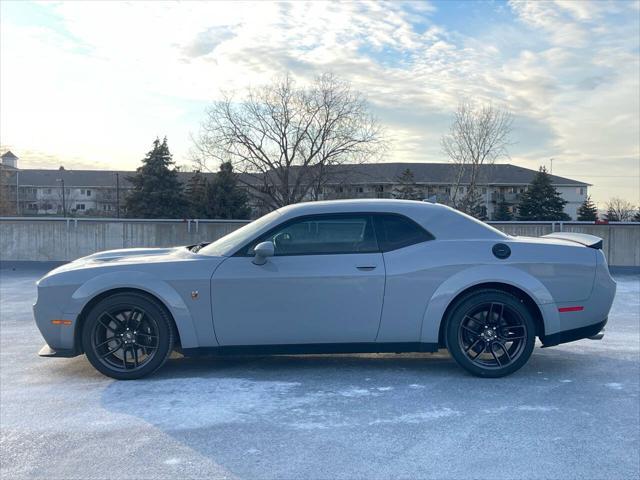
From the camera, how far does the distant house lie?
44062 mm

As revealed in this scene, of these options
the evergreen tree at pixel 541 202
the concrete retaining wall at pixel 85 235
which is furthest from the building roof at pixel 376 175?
the concrete retaining wall at pixel 85 235

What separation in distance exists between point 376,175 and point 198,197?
15.9m

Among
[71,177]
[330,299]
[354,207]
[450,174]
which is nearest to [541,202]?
[450,174]

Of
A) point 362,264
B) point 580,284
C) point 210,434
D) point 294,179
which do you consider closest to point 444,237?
point 362,264

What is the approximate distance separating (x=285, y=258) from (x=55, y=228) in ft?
37.8

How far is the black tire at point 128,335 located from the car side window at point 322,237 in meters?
0.98

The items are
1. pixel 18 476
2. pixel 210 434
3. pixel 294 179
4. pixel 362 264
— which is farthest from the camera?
pixel 294 179

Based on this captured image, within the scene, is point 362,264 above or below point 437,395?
above

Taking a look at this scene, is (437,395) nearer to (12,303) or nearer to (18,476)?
(18,476)

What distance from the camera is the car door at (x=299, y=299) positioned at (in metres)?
4.77

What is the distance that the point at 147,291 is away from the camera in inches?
189

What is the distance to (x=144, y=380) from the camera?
191 inches

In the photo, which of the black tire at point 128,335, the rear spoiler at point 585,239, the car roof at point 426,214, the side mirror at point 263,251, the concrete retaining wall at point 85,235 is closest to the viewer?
the side mirror at point 263,251

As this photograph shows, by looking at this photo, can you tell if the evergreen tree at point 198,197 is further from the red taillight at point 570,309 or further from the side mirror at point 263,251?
the red taillight at point 570,309
